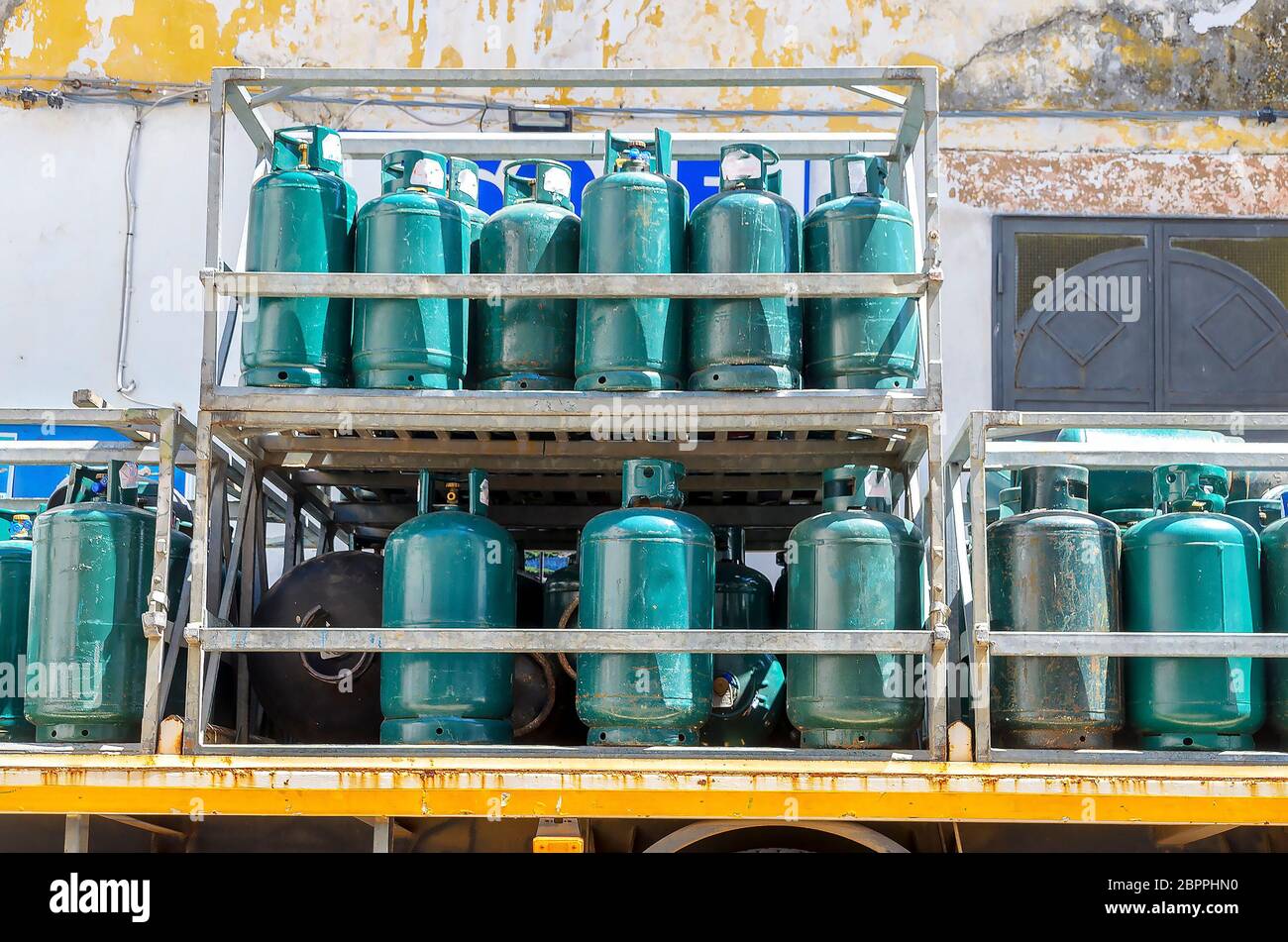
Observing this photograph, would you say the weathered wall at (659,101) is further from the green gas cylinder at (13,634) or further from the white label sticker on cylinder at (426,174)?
the white label sticker on cylinder at (426,174)

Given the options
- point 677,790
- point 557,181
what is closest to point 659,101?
point 557,181

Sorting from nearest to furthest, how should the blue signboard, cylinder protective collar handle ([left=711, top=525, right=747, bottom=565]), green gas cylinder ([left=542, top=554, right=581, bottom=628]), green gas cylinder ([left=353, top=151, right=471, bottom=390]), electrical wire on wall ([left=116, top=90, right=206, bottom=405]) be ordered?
green gas cylinder ([left=353, top=151, right=471, bottom=390]) < green gas cylinder ([left=542, top=554, right=581, bottom=628]) < cylinder protective collar handle ([left=711, top=525, right=747, bottom=565]) < the blue signboard < electrical wire on wall ([left=116, top=90, right=206, bottom=405])

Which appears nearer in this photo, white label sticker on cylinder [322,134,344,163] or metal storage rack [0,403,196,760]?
metal storage rack [0,403,196,760]

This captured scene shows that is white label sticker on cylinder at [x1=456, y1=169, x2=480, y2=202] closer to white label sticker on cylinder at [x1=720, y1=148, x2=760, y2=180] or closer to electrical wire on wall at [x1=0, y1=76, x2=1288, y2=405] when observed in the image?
white label sticker on cylinder at [x1=720, y1=148, x2=760, y2=180]

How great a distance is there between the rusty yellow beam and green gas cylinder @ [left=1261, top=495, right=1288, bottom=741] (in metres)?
0.36

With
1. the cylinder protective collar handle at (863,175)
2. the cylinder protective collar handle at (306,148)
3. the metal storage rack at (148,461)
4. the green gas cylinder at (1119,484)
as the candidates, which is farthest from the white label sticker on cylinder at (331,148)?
the green gas cylinder at (1119,484)

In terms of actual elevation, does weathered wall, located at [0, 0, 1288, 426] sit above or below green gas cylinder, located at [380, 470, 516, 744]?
above

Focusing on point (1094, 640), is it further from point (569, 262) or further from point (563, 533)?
point (563, 533)

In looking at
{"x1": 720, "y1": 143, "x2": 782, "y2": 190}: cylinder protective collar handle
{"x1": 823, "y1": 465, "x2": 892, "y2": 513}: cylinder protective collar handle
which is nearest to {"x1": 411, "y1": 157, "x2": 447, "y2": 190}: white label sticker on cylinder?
{"x1": 720, "y1": 143, "x2": 782, "y2": 190}: cylinder protective collar handle

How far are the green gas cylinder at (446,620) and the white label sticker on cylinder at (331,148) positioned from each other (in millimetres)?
1372

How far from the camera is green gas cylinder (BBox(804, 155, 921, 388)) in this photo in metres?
4.50

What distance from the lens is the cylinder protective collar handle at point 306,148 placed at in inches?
187
